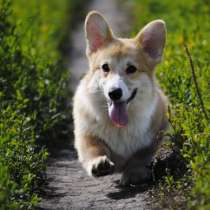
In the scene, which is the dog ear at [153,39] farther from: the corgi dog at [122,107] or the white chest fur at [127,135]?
the white chest fur at [127,135]

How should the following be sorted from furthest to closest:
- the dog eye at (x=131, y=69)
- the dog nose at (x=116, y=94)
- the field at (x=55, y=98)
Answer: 1. the dog eye at (x=131, y=69)
2. the dog nose at (x=116, y=94)
3. the field at (x=55, y=98)

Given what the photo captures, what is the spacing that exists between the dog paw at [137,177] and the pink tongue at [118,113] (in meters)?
0.46

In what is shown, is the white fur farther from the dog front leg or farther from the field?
the field

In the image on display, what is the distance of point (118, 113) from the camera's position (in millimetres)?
7562

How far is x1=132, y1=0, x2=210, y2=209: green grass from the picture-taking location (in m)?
6.04

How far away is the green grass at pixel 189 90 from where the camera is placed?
6039 mm

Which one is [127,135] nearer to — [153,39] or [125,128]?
[125,128]

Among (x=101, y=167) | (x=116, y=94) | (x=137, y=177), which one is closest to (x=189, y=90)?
(x=116, y=94)

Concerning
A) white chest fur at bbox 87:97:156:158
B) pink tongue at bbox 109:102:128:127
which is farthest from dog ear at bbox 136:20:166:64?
pink tongue at bbox 109:102:128:127

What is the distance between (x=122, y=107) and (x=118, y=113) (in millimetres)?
65

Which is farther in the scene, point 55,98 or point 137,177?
point 55,98

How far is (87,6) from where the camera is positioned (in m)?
20.1

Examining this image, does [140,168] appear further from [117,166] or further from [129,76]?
[129,76]

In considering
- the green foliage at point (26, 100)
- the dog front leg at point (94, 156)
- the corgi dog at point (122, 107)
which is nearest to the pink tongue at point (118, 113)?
the corgi dog at point (122, 107)
